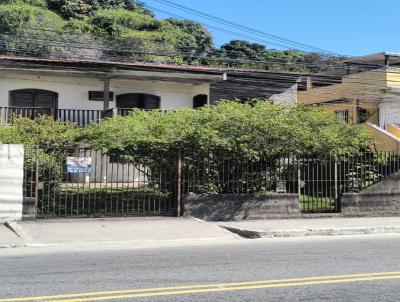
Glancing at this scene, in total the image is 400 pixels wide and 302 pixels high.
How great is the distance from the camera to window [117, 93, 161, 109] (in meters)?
24.1

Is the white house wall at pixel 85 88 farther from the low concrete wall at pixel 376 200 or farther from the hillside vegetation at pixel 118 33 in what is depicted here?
the hillside vegetation at pixel 118 33

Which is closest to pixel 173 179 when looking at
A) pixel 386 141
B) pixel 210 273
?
pixel 210 273

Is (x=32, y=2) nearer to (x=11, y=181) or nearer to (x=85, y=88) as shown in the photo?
(x=85, y=88)

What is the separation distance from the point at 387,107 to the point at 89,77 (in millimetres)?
16819

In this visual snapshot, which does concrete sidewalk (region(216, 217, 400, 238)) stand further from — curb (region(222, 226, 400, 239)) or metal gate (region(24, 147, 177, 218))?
metal gate (region(24, 147, 177, 218))

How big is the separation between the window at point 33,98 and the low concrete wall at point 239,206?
10.2 metres

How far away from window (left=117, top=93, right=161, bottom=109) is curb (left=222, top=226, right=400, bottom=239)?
11.9 meters

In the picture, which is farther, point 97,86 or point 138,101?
point 138,101

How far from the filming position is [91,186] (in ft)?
47.4

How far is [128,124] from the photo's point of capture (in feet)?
50.8

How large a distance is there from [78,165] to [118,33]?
44216 mm

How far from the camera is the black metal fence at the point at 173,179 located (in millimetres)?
13906

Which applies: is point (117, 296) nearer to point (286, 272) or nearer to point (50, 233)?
point (286, 272)

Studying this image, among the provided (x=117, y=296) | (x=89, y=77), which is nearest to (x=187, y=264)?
(x=117, y=296)
